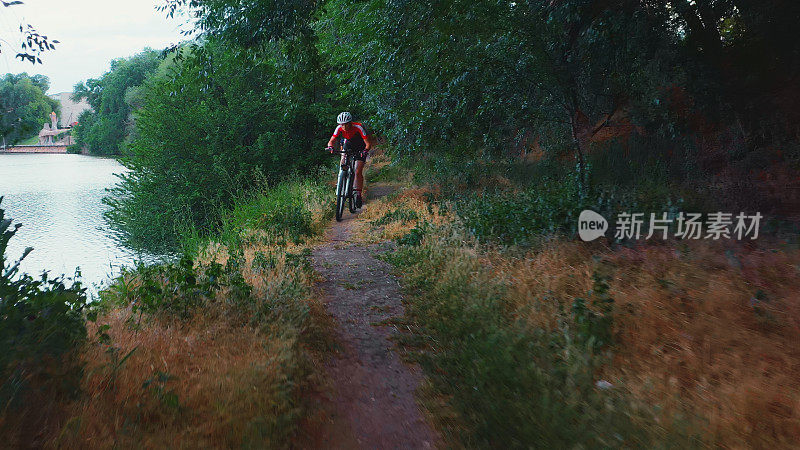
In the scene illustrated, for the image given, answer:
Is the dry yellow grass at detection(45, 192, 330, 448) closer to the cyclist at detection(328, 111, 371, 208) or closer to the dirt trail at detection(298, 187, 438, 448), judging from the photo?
the dirt trail at detection(298, 187, 438, 448)

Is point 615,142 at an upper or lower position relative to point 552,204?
upper

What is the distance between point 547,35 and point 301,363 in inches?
285

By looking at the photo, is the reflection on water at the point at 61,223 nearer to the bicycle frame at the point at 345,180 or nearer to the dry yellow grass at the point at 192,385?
the dry yellow grass at the point at 192,385

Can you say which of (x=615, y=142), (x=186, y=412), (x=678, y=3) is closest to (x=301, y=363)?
(x=186, y=412)

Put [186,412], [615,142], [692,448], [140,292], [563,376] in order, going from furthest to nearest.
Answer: [615,142] → [140,292] → [563,376] → [186,412] → [692,448]

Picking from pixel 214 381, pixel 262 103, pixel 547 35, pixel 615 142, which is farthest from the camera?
pixel 262 103

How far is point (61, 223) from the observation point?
18.5 meters

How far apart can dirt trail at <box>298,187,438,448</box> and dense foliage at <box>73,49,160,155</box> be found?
45.1m

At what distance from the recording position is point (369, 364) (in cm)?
420

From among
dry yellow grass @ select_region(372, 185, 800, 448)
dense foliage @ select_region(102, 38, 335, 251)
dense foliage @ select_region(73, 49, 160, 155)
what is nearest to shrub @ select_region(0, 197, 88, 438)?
dry yellow grass @ select_region(372, 185, 800, 448)

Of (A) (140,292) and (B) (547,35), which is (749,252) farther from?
(A) (140,292)

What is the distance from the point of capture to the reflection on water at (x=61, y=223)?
12429 mm

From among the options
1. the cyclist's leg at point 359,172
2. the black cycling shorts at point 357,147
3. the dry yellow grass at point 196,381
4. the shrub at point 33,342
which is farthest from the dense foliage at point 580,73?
the shrub at point 33,342

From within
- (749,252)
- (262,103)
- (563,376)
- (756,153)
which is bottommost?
(563,376)
